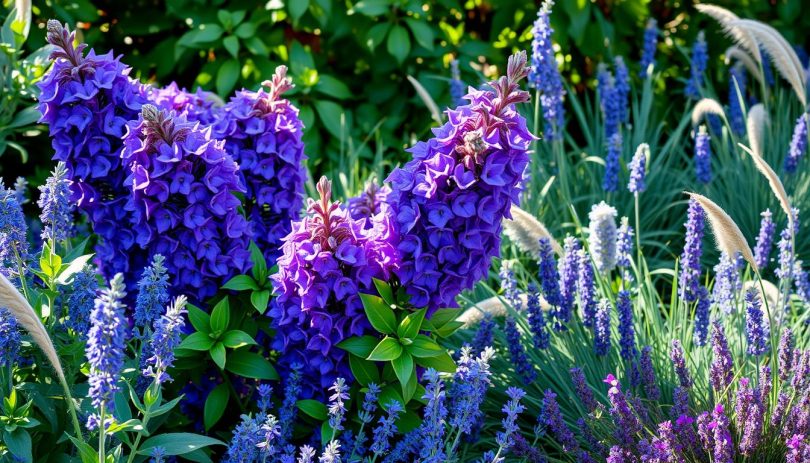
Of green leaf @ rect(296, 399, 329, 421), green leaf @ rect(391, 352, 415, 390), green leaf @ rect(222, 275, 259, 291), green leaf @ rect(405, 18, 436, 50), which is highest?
green leaf @ rect(405, 18, 436, 50)

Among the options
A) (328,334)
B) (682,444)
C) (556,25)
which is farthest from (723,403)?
(556,25)

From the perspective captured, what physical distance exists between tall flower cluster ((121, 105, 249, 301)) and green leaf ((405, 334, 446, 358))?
613mm

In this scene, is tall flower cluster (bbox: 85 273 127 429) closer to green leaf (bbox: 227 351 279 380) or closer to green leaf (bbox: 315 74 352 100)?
green leaf (bbox: 227 351 279 380)

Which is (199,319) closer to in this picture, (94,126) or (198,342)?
(198,342)

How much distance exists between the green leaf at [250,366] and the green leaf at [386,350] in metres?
0.34

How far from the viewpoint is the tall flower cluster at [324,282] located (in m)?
2.52

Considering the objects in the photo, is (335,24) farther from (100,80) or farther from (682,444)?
(682,444)

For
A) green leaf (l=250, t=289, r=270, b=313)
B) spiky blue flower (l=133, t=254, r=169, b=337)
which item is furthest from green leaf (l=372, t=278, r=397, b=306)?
spiky blue flower (l=133, t=254, r=169, b=337)

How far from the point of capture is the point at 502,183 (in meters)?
2.38

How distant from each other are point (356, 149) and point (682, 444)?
301 cm

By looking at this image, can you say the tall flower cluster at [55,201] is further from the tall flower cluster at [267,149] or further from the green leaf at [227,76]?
the green leaf at [227,76]

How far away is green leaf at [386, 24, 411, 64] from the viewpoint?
458cm

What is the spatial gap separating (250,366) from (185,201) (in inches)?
21.3

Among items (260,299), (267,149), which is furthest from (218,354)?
(267,149)
